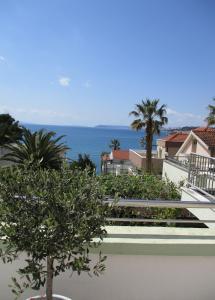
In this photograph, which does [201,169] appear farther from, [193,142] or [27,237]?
[193,142]

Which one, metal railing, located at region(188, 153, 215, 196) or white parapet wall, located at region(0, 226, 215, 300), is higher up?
metal railing, located at region(188, 153, 215, 196)

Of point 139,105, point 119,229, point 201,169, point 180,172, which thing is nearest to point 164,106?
point 139,105

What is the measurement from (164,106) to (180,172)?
25.7m

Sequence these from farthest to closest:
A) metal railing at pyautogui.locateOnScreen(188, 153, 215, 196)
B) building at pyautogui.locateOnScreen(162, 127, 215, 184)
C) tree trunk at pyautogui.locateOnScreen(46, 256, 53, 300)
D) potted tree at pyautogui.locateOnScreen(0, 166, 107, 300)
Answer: building at pyautogui.locateOnScreen(162, 127, 215, 184)
metal railing at pyautogui.locateOnScreen(188, 153, 215, 196)
tree trunk at pyautogui.locateOnScreen(46, 256, 53, 300)
potted tree at pyautogui.locateOnScreen(0, 166, 107, 300)

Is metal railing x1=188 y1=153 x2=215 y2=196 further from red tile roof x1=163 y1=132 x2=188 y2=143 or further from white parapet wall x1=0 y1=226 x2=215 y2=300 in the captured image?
red tile roof x1=163 y1=132 x2=188 y2=143

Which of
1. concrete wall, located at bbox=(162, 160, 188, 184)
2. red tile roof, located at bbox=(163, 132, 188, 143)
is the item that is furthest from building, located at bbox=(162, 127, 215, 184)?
red tile roof, located at bbox=(163, 132, 188, 143)

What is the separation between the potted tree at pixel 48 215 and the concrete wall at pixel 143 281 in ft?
3.19

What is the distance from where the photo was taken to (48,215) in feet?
8.79

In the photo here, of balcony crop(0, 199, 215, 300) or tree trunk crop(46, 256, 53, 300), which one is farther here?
balcony crop(0, 199, 215, 300)

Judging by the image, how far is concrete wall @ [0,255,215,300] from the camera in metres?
3.72

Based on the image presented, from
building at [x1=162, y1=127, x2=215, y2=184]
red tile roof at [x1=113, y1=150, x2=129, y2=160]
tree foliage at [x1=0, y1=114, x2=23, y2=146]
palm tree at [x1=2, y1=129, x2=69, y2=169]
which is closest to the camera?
building at [x1=162, y1=127, x2=215, y2=184]

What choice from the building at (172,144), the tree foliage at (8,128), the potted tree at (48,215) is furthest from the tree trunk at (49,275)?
the building at (172,144)

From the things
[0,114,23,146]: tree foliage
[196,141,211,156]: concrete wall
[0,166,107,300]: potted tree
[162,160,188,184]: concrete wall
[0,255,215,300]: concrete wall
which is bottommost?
[0,255,215,300]: concrete wall

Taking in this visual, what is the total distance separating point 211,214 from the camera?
7.00 metres
